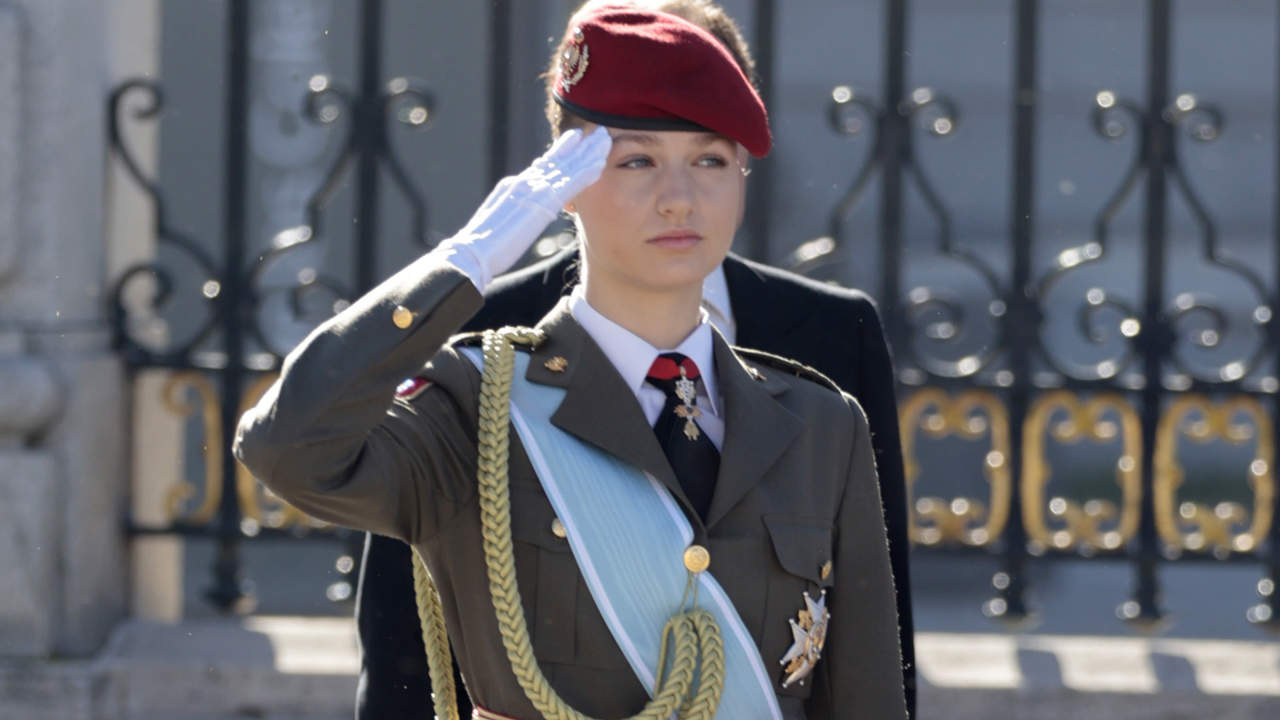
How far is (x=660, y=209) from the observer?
74.5 inches

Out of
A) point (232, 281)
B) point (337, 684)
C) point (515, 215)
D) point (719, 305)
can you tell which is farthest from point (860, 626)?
point (232, 281)

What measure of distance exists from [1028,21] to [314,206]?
1.81 m

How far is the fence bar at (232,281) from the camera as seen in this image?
4.48m

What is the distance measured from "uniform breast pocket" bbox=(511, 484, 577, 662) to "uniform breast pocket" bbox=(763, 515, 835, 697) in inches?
8.4

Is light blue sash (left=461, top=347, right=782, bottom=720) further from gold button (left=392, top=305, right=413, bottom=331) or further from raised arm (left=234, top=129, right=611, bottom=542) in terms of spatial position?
gold button (left=392, top=305, right=413, bottom=331)

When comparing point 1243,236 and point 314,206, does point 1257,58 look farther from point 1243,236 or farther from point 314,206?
point 314,206

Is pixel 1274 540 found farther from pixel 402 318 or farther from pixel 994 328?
pixel 402 318

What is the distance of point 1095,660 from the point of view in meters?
4.40

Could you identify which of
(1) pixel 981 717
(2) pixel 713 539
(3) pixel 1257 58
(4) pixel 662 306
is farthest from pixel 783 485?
(3) pixel 1257 58

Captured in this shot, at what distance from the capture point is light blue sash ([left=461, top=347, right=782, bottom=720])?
6.19ft

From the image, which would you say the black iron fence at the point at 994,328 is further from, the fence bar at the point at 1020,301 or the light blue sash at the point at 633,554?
the light blue sash at the point at 633,554

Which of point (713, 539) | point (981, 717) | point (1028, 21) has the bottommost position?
point (981, 717)

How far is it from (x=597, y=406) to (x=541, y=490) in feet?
0.35

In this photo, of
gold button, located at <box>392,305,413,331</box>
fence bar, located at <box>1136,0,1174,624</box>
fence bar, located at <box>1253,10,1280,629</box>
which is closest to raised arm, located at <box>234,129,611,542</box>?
gold button, located at <box>392,305,413,331</box>
